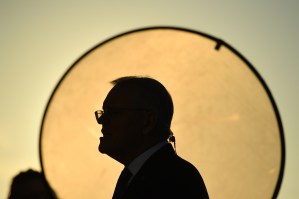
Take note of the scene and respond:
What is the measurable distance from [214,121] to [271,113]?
0.55 feet

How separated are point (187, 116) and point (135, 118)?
0.32 m

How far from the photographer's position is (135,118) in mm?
988

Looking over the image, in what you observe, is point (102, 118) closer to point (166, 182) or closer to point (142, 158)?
point (142, 158)

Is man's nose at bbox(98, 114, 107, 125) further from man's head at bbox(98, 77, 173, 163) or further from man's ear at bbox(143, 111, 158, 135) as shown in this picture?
man's ear at bbox(143, 111, 158, 135)

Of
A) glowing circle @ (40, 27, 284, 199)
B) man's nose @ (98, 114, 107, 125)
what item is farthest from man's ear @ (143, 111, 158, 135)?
glowing circle @ (40, 27, 284, 199)

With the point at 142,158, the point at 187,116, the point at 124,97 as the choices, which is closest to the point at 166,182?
the point at 142,158

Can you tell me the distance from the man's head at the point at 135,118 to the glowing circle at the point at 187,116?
26cm

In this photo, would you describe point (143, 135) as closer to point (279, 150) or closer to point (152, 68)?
point (152, 68)

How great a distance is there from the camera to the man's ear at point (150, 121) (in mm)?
976

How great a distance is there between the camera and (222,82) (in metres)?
1.26

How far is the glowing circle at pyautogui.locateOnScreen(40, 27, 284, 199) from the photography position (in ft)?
4.11

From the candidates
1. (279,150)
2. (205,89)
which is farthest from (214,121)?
(279,150)

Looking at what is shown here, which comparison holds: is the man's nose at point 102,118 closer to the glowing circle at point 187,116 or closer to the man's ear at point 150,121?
the man's ear at point 150,121

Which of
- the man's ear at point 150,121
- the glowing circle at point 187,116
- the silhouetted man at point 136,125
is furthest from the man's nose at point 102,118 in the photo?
the glowing circle at point 187,116
